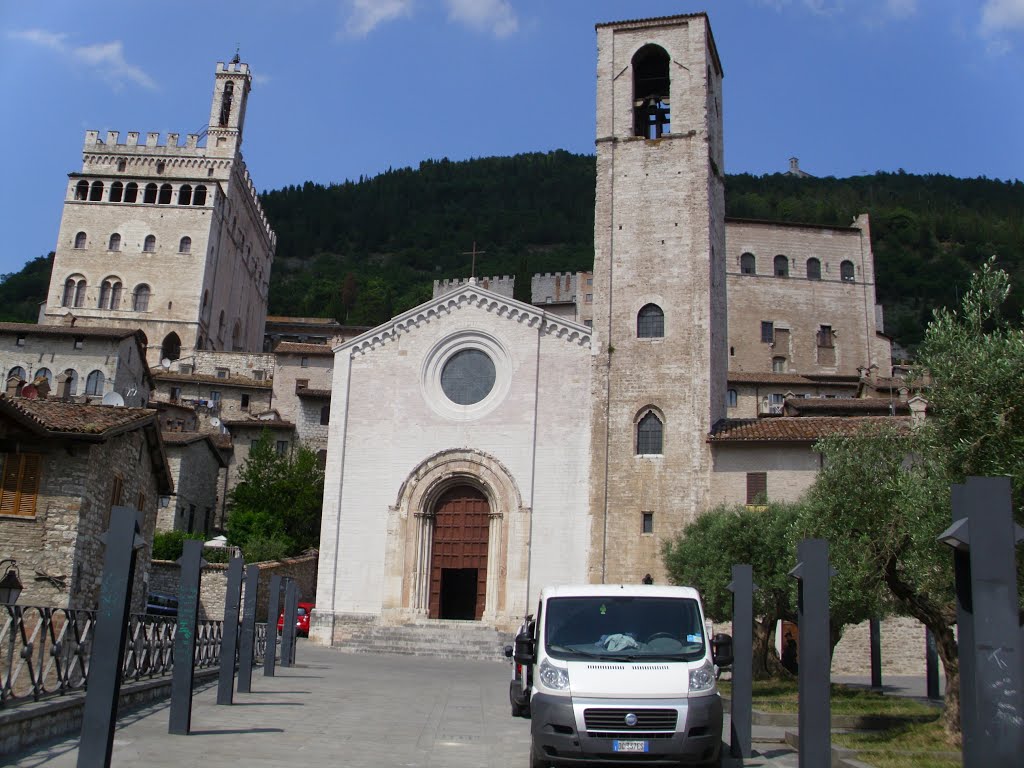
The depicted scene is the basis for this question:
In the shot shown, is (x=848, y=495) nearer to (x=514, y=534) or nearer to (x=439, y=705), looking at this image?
(x=439, y=705)

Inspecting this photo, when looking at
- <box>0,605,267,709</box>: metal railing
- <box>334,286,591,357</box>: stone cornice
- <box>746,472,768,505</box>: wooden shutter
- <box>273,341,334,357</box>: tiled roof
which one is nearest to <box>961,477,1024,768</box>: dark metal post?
<box>0,605,267,709</box>: metal railing

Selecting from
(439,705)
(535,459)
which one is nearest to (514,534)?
(535,459)

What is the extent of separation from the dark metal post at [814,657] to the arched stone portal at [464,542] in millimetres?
24432

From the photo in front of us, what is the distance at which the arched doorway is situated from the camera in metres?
35.4

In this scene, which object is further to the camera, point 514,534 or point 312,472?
point 312,472

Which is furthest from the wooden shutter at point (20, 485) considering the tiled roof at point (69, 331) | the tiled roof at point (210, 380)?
the tiled roof at point (210, 380)

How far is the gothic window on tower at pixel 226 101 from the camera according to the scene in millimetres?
75500

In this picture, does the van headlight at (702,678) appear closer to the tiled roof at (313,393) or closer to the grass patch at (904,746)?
the grass patch at (904,746)

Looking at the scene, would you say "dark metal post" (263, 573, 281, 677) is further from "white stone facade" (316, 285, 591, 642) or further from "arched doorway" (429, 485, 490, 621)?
"arched doorway" (429, 485, 490, 621)

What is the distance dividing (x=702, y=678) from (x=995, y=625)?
4.28 m

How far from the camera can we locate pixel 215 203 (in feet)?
237

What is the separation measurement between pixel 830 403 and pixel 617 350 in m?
14.7

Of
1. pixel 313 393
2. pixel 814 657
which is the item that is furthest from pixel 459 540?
pixel 814 657

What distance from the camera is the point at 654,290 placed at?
35.4m
